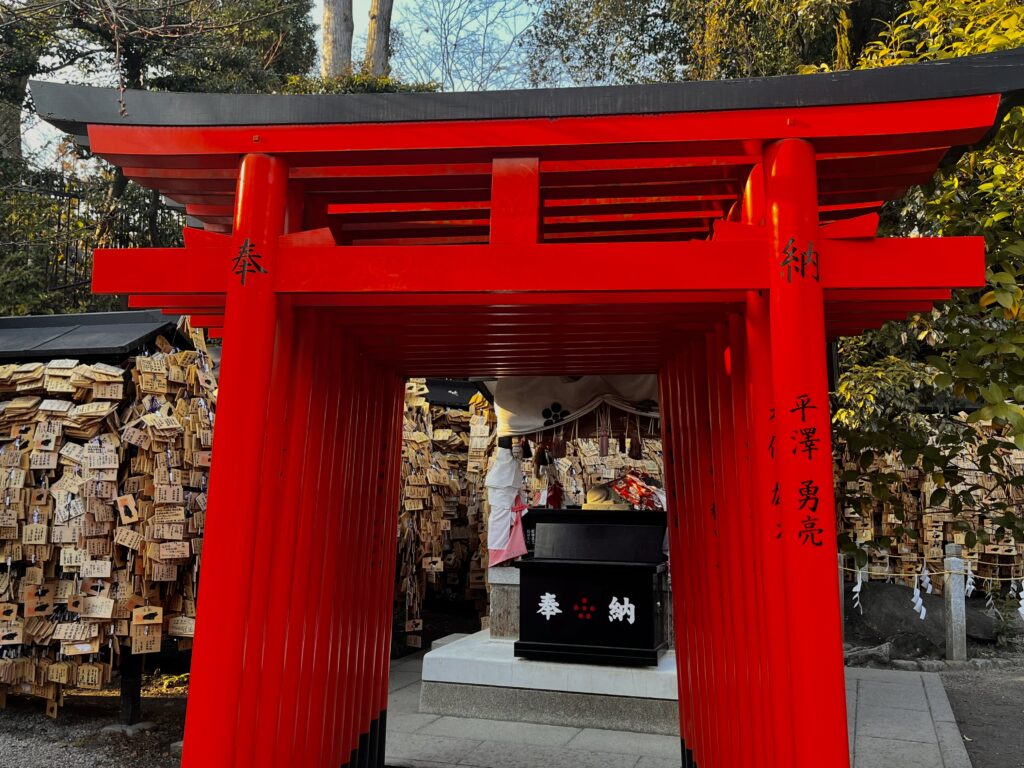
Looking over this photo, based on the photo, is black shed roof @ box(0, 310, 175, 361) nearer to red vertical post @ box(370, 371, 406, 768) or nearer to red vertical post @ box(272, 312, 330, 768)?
red vertical post @ box(370, 371, 406, 768)

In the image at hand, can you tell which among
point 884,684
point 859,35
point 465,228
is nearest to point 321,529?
point 465,228

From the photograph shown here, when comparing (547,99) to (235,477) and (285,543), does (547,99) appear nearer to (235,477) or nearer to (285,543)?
(235,477)

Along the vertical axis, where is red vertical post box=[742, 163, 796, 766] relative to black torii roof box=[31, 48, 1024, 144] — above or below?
below

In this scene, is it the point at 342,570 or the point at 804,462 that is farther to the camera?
the point at 342,570

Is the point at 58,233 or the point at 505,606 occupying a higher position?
the point at 58,233

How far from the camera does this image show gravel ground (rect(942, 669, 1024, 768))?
7.18 metres

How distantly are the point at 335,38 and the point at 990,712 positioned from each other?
51.5 ft

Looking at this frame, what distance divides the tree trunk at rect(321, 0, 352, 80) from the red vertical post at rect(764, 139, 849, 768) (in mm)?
15100

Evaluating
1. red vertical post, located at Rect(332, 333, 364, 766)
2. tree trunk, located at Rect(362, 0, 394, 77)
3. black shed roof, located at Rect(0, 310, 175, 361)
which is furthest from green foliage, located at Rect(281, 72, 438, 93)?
red vertical post, located at Rect(332, 333, 364, 766)

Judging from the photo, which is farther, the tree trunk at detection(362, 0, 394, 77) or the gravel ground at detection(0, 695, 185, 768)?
the tree trunk at detection(362, 0, 394, 77)

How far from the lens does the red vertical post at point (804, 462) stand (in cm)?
290

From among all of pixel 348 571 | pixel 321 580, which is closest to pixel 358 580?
pixel 348 571

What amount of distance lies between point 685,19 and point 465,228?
11188 mm

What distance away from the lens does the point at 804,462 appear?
303 cm
